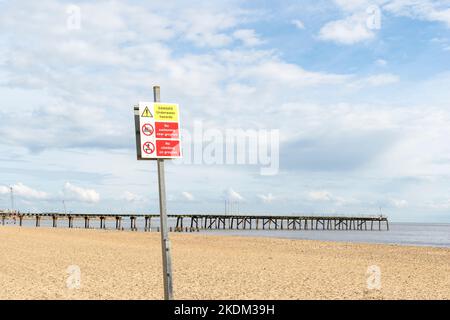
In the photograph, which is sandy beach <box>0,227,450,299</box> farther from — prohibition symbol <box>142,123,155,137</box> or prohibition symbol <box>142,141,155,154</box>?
prohibition symbol <box>142,123,155,137</box>

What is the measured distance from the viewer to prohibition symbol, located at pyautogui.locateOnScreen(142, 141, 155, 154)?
825 centimetres

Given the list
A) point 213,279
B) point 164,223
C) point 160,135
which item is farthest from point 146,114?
point 213,279

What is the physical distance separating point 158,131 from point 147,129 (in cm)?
18

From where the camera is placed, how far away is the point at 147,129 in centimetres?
832

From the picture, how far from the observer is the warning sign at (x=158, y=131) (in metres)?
8.27

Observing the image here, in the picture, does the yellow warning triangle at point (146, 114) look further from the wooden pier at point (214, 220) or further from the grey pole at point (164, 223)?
the wooden pier at point (214, 220)

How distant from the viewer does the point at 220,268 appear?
17000 millimetres

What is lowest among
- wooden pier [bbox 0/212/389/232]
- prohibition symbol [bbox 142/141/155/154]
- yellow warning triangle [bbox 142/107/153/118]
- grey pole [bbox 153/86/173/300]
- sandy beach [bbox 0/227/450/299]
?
wooden pier [bbox 0/212/389/232]

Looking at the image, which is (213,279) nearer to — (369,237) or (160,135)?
(160,135)

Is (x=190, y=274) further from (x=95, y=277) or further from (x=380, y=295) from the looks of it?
(x=380, y=295)

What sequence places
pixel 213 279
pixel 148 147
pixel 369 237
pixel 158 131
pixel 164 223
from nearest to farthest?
1. pixel 148 147
2. pixel 158 131
3. pixel 164 223
4. pixel 213 279
5. pixel 369 237

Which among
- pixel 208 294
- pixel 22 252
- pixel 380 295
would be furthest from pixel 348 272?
pixel 22 252

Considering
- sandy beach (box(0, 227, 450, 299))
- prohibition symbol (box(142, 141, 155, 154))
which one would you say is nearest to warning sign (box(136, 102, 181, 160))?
prohibition symbol (box(142, 141, 155, 154))
